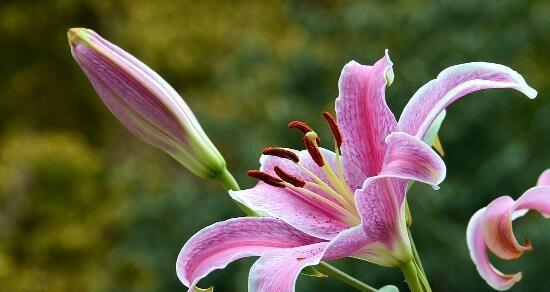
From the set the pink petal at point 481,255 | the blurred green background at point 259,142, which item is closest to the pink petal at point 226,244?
the pink petal at point 481,255

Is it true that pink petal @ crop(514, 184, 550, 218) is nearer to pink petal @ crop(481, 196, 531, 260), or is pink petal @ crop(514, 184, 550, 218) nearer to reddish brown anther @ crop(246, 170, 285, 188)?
pink petal @ crop(481, 196, 531, 260)

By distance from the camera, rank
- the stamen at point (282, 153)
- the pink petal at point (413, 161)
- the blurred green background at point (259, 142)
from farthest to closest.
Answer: the blurred green background at point (259, 142), the stamen at point (282, 153), the pink petal at point (413, 161)

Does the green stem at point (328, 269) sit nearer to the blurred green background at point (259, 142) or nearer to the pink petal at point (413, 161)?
the pink petal at point (413, 161)

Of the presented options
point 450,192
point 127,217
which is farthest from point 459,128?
point 127,217

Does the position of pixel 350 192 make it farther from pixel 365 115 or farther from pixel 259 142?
pixel 259 142

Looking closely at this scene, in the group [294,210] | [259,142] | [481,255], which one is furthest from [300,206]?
[259,142]

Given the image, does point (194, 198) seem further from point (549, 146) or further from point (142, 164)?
point (549, 146)
